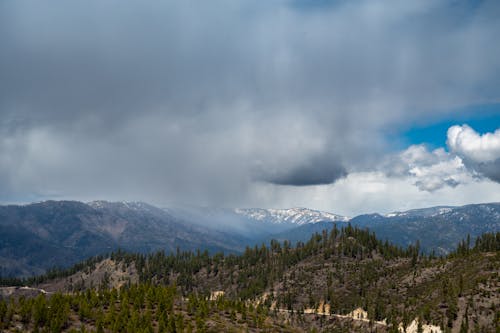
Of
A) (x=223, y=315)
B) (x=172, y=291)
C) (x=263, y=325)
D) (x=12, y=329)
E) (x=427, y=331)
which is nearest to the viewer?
(x=12, y=329)

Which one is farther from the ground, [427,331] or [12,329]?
[12,329]

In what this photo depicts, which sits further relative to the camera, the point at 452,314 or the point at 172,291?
the point at 452,314

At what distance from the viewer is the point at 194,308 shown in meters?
Result: 124

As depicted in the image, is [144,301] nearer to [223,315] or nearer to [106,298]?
[106,298]

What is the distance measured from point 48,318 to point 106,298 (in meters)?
32.1

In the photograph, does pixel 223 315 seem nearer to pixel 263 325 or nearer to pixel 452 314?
pixel 263 325

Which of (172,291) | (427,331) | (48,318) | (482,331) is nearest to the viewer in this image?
(48,318)

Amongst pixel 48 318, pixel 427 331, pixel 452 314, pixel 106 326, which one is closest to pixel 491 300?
pixel 452 314

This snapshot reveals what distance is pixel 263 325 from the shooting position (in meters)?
112

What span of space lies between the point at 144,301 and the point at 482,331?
476 ft

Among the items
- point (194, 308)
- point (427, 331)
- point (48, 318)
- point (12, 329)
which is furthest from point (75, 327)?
point (427, 331)

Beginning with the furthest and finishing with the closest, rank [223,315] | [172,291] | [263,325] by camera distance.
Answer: [172,291]
[223,315]
[263,325]

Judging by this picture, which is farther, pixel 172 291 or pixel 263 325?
pixel 172 291

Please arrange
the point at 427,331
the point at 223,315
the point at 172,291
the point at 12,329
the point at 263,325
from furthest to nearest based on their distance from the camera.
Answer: the point at 427,331, the point at 172,291, the point at 223,315, the point at 263,325, the point at 12,329
